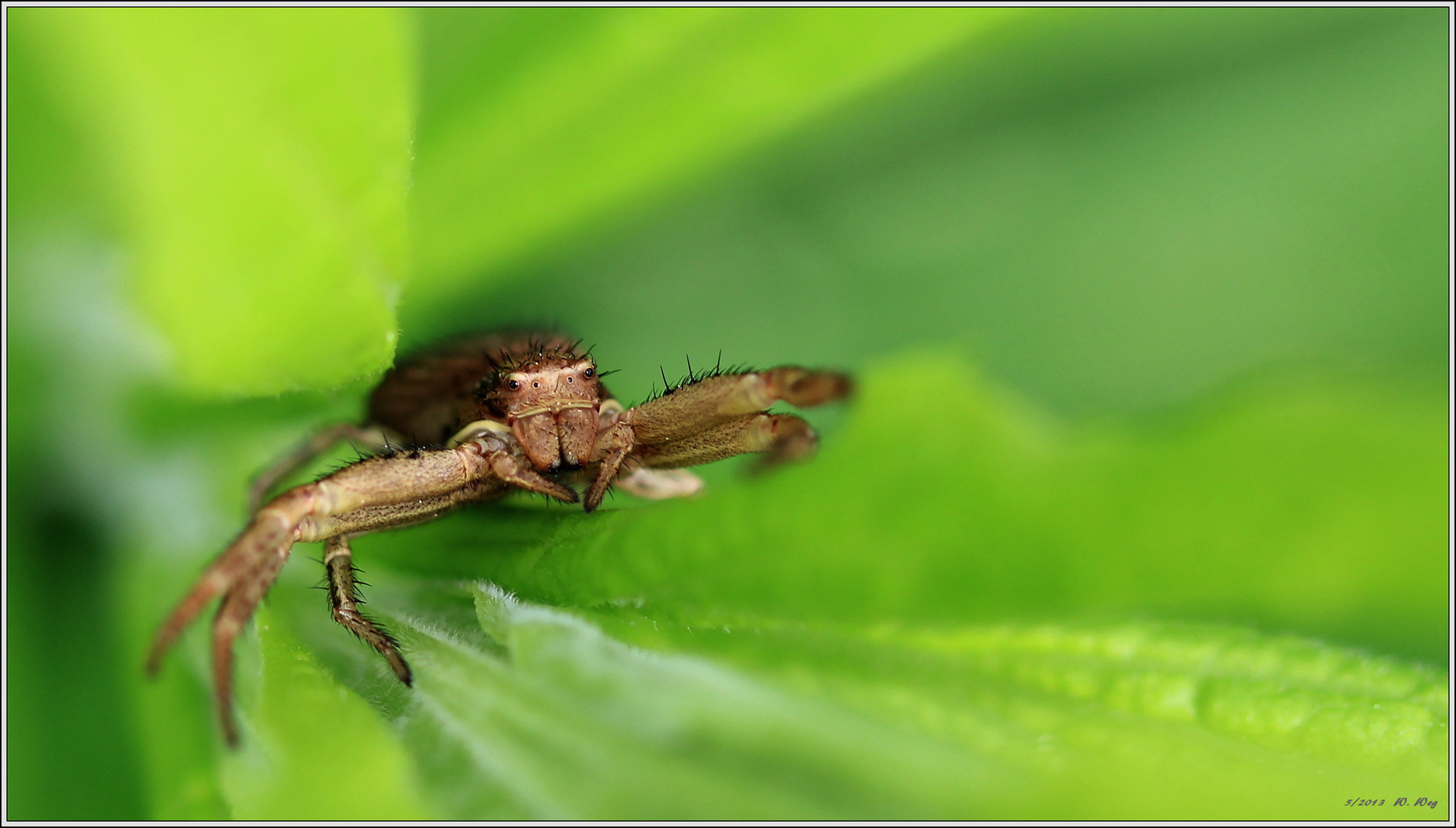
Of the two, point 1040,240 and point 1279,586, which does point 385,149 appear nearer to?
point 1279,586

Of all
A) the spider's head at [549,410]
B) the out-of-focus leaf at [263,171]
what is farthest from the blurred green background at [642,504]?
the spider's head at [549,410]

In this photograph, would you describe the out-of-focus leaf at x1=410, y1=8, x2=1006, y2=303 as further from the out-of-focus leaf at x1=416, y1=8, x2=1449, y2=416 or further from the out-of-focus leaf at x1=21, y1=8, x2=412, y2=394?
the out-of-focus leaf at x1=21, y1=8, x2=412, y2=394

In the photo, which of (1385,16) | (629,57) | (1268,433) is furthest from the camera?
(1385,16)

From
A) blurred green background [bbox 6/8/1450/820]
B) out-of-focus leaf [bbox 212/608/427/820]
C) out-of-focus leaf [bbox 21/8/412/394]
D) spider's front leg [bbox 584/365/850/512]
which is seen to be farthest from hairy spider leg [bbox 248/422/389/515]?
out-of-focus leaf [bbox 212/608/427/820]

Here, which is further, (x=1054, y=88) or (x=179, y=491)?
(x=1054, y=88)

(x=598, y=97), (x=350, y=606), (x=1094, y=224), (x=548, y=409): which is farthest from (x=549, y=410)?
(x=1094, y=224)

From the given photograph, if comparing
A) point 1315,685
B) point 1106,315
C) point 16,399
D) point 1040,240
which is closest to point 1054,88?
point 1040,240
